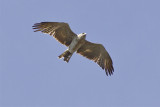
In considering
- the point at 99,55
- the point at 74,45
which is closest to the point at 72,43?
the point at 74,45

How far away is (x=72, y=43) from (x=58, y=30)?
39.8 inches

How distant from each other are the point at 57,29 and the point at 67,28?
0.53 m

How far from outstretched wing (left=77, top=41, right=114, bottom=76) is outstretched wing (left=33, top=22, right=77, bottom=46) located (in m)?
1.02

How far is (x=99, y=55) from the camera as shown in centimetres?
2389

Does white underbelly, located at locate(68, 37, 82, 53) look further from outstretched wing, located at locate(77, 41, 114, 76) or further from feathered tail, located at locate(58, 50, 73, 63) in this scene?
outstretched wing, located at locate(77, 41, 114, 76)

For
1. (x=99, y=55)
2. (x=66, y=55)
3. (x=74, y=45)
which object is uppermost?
(x=99, y=55)

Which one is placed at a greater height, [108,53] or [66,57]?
[108,53]

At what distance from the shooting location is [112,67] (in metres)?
23.9

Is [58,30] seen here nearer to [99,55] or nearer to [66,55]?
[66,55]

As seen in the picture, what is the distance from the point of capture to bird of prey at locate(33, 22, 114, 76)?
22.6 meters

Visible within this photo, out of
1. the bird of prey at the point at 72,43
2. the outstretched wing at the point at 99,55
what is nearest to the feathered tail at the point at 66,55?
the bird of prey at the point at 72,43

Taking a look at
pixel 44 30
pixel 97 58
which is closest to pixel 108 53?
pixel 97 58

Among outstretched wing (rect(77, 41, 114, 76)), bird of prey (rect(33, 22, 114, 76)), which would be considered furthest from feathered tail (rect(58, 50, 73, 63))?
outstretched wing (rect(77, 41, 114, 76))

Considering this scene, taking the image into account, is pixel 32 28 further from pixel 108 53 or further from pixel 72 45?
pixel 108 53
